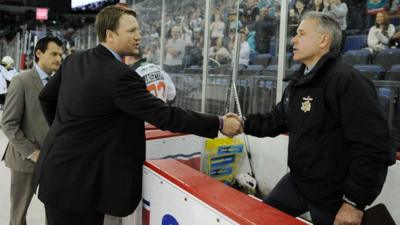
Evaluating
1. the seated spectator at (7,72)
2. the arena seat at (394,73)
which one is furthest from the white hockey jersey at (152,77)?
the seated spectator at (7,72)

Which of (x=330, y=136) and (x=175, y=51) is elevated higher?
(x=175, y=51)

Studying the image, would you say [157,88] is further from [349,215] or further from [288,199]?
[349,215]

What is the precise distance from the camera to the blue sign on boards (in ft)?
4.97

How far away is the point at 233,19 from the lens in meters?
5.50

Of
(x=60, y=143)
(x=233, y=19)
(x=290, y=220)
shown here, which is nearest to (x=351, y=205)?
(x=290, y=220)

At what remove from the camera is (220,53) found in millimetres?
5496

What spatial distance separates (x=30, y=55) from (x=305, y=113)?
43.7ft

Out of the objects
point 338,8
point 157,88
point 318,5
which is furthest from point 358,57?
point 157,88

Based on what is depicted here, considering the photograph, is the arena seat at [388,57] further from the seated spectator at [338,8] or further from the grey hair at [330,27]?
the grey hair at [330,27]

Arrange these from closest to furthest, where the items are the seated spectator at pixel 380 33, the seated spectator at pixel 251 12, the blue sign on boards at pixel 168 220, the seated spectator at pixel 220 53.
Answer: the blue sign on boards at pixel 168 220 → the seated spectator at pixel 380 33 → the seated spectator at pixel 251 12 → the seated spectator at pixel 220 53

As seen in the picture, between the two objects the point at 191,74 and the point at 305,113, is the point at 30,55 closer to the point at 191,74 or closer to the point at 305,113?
the point at 191,74

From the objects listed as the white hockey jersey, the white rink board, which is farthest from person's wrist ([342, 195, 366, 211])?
the white hockey jersey

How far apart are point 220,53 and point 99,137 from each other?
413 cm

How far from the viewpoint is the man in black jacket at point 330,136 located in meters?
1.38
